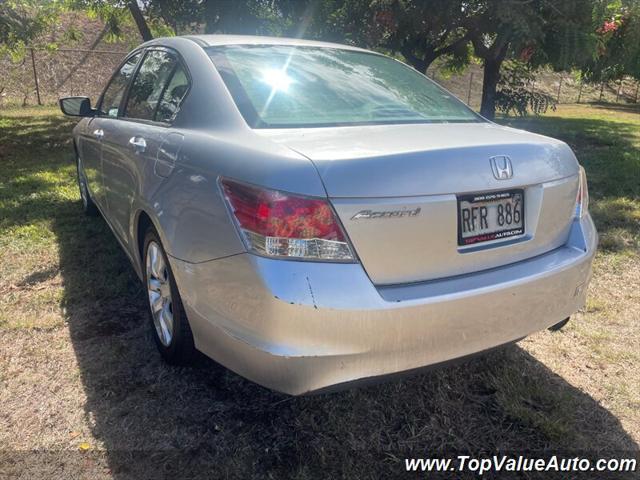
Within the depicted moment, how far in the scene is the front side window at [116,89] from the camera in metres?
3.99

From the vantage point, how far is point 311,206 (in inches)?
75.5

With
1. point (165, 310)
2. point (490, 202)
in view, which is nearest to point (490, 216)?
point (490, 202)

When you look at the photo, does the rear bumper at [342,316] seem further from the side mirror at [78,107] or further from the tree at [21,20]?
the tree at [21,20]

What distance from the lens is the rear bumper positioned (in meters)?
1.90

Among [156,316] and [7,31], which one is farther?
[7,31]


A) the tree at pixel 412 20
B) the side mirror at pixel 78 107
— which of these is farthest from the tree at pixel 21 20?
the side mirror at pixel 78 107

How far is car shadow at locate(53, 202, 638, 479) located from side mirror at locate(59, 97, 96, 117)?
85.7 inches

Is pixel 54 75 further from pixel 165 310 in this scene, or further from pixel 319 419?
pixel 319 419

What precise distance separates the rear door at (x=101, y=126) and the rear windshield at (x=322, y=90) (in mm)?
1376

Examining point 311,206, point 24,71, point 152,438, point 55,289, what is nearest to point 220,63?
point 311,206

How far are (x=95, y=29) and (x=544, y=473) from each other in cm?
2577

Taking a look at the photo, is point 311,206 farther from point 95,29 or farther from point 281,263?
point 95,29

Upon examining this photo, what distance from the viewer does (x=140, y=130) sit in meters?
3.14

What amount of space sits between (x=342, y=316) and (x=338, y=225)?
310 millimetres
